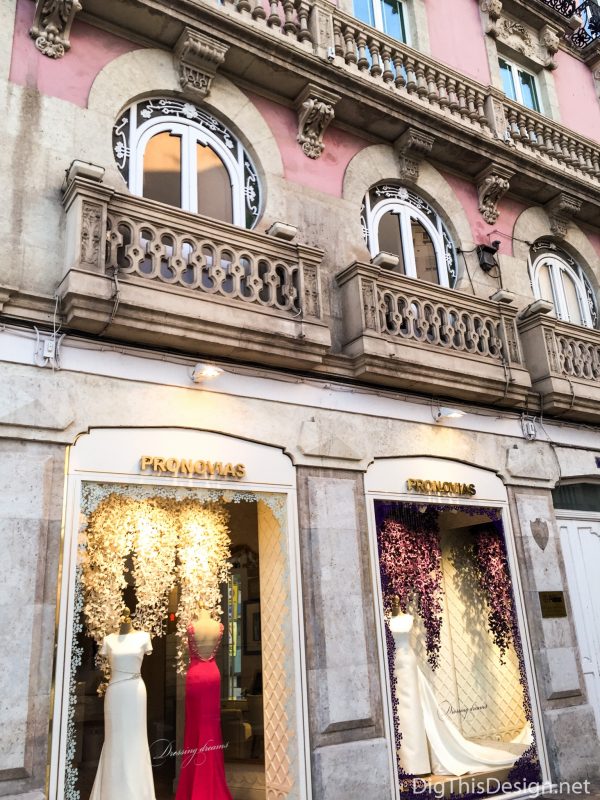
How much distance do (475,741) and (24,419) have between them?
6455 mm

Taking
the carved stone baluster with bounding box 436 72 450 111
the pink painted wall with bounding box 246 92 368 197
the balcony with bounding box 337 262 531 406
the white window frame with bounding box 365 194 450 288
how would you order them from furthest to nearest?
the carved stone baluster with bounding box 436 72 450 111
the white window frame with bounding box 365 194 450 288
the pink painted wall with bounding box 246 92 368 197
the balcony with bounding box 337 262 531 406

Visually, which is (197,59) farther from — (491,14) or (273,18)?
(491,14)

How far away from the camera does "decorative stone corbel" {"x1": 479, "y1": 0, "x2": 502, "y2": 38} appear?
12.1 m

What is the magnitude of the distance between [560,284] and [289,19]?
5.82 metres

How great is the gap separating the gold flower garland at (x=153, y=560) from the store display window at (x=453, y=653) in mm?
1880

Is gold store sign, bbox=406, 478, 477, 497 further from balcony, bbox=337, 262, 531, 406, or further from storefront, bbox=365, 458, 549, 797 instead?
balcony, bbox=337, 262, 531, 406

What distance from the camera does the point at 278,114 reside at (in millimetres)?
8781

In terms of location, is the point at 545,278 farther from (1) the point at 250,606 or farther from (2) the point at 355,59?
(1) the point at 250,606

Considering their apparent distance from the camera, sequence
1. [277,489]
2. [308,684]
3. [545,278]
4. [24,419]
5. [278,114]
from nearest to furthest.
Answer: [24,419] < [308,684] < [277,489] < [278,114] < [545,278]

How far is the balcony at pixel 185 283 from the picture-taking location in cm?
625

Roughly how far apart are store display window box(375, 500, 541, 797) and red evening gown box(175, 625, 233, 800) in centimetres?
181

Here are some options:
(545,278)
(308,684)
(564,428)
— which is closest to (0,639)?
(308,684)

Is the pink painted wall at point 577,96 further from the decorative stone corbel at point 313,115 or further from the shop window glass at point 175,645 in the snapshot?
the shop window glass at point 175,645

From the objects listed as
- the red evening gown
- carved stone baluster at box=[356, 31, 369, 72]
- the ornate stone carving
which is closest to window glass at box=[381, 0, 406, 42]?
carved stone baluster at box=[356, 31, 369, 72]
